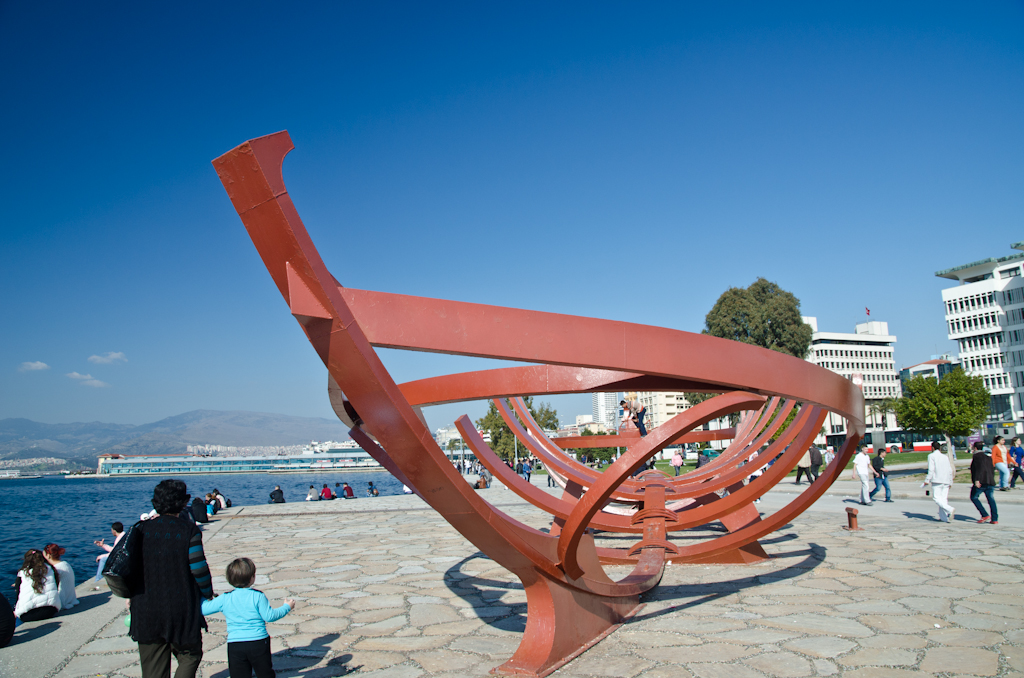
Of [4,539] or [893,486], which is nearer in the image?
[893,486]

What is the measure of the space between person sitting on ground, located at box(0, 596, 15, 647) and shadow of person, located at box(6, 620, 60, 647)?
62 millimetres

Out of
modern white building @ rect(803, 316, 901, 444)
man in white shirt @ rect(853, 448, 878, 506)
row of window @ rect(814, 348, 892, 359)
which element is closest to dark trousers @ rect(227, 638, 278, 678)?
man in white shirt @ rect(853, 448, 878, 506)

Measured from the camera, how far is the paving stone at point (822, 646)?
14.3 feet

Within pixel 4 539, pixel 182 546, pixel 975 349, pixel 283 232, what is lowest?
pixel 4 539

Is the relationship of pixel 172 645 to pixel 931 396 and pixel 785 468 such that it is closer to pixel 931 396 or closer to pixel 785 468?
pixel 785 468

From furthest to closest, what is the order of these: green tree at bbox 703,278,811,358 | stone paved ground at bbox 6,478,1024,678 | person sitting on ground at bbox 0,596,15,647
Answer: green tree at bbox 703,278,811,358, person sitting on ground at bbox 0,596,15,647, stone paved ground at bbox 6,478,1024,678

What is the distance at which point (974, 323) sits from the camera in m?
61.4

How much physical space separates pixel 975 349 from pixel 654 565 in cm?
6947

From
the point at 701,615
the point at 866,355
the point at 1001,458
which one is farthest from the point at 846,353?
the point at 701,615

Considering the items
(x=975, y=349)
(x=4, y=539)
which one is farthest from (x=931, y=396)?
(x=975, y=349)

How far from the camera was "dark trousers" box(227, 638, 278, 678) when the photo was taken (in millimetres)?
3545

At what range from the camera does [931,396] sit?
87.4ft

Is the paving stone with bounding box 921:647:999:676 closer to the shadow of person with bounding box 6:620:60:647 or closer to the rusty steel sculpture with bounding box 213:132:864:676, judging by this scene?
the rusty steel sculpture with bounding box 213:132:864:676

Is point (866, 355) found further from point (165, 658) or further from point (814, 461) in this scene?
point (165, 658)
